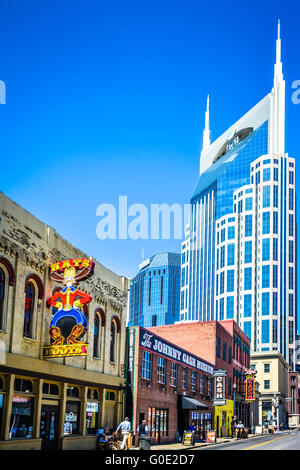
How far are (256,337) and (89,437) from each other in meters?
135

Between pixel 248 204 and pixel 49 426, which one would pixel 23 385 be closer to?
pixel 49 426

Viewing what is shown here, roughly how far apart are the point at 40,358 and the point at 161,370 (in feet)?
51.9

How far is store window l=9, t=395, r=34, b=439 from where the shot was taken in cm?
2211

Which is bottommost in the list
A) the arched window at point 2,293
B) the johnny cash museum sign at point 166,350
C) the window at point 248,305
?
the johnny cash museum sign at point 166,350

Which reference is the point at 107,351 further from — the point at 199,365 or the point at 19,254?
the point at 199,365

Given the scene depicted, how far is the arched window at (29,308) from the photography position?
23359 mm

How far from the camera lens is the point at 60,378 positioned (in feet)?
82.6

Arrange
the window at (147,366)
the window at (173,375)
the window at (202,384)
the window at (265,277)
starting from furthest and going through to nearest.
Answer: the window at (265,277)
the window at (202,384)
the window at (173,375)
the window at (147,366)

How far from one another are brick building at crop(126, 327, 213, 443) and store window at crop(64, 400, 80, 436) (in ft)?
19.6

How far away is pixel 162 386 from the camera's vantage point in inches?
1502

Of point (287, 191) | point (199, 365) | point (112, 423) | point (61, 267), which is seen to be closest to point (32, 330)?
point (61, 267)

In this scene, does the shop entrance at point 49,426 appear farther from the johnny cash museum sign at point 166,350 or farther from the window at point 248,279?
the window at point 248,279

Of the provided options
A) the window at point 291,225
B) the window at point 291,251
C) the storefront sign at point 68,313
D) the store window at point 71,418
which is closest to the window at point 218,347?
the store window at point 71,418

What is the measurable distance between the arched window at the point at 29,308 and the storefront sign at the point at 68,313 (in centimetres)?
88
